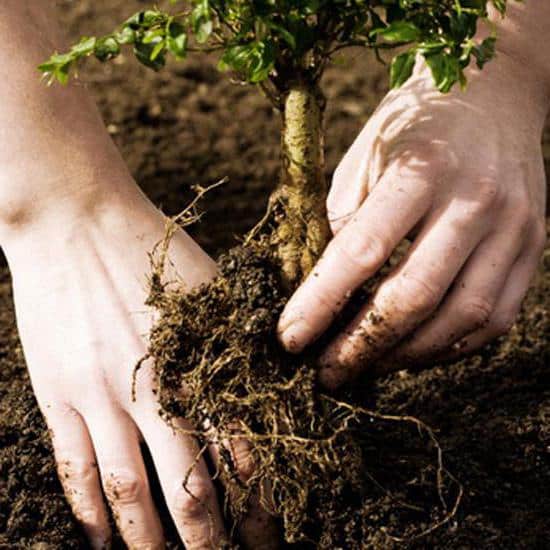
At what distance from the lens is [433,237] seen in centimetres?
154

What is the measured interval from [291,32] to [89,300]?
2.01 feet

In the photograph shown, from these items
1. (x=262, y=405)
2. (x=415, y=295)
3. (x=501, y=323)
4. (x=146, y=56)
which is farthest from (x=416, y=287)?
(x=146, y=56)

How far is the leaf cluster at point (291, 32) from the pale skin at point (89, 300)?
38 centimetres

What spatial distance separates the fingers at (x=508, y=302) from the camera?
5.41 ft

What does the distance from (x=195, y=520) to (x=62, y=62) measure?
791mm

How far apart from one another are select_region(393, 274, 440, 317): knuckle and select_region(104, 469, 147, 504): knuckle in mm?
541

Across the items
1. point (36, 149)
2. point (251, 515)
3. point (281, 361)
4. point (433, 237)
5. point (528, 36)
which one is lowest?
point (251, 515)

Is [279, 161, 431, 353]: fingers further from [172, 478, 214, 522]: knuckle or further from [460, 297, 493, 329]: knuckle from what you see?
[172, 478, 214, 522]: knuckle

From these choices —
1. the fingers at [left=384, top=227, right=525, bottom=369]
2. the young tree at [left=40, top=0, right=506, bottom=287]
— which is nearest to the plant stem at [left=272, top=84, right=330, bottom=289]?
the young tree at [left=40, top=0, right=506, bottom=287]

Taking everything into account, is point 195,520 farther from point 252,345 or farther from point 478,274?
point 478,274

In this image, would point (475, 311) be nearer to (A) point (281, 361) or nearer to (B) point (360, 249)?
(B) point (360, 249)

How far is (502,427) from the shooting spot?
1986 millimetres

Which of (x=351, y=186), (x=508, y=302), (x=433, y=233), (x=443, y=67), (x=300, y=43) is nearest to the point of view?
(x=443, y=67)

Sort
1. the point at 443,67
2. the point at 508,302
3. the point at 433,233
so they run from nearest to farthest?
the point at 443,67, the point at 433,233, the point at 508,302
